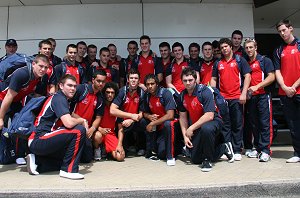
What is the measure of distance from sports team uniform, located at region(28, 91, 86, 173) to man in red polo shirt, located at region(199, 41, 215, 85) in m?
2.95

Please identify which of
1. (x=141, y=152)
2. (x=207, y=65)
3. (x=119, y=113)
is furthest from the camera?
(x=207, y=65)

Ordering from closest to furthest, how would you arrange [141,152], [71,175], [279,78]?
[71,175] → [279,78] → [141,152]

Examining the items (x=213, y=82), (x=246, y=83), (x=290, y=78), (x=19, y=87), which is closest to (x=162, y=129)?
(x=213, y=82)

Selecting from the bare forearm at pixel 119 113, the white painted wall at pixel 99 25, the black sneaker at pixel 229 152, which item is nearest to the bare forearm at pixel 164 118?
the bare forearm at pixel 119 113

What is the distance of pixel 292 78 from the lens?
5156 mm

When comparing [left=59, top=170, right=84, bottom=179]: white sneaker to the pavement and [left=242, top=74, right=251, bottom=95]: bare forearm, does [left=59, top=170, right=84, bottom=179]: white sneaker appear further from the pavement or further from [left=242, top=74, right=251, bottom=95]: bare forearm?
[left=242, top=74, right=251, bottom=95]: bare forearm

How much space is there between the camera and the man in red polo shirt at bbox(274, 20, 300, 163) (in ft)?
16.7

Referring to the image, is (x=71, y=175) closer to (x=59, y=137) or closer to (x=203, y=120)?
(x=59, y=137)

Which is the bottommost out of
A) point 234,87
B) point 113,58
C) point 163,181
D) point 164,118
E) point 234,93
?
point 163,181

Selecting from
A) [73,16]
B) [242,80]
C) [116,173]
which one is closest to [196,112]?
[242,80]

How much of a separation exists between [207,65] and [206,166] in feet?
8.04

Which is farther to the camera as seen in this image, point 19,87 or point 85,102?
point 85,102

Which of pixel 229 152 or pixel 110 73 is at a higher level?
pixel 110 73

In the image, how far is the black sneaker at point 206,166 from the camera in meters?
4.66
